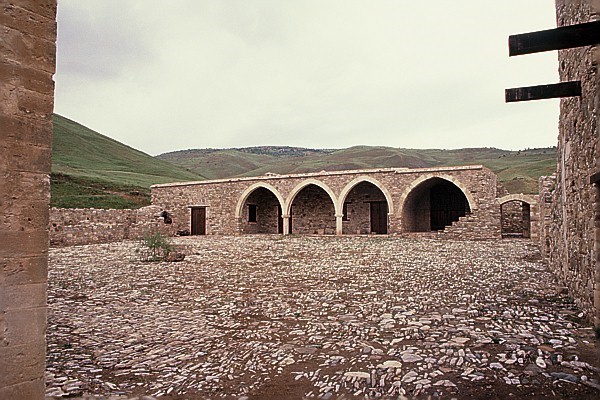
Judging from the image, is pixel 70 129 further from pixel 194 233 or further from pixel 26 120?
pixel 26 120

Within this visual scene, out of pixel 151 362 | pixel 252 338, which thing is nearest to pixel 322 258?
pixel 252 338

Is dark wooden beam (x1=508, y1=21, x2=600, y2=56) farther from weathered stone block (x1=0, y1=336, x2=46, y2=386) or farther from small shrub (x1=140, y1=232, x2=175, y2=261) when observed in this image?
small shrub (x1=140, y1=232, x2=175, y2=261)

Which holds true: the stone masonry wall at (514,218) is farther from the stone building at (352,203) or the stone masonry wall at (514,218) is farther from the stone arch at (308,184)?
the stone arch at (308,184)

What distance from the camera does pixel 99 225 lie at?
21125 mm

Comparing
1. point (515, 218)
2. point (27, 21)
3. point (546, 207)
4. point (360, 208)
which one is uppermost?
point (27, 21)

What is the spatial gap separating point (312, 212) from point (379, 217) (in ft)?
14.3

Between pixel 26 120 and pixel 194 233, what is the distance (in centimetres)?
2471

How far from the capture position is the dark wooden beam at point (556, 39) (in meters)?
3.82

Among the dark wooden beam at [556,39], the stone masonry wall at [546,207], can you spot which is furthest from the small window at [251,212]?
the dark wooden beam at [556,39]

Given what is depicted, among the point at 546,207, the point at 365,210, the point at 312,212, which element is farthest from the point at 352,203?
the point at 546,207

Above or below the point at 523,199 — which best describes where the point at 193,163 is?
above

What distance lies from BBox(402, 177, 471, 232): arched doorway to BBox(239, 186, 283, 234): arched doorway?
8.47 meters

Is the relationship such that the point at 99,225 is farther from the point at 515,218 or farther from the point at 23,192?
the point at 515,218

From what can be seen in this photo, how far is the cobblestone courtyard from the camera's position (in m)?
3.46
